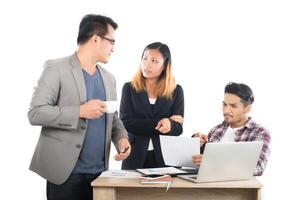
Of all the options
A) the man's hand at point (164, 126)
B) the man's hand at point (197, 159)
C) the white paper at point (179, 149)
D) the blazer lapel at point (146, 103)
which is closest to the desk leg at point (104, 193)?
the white paper at point (179, 149)

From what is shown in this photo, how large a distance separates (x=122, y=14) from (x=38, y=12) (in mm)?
764

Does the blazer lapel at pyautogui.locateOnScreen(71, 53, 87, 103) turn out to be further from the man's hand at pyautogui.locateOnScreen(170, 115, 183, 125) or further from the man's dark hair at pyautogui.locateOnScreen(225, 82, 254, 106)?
the man's dark hair at pyautogui.locateOnScreen(225, 82, 254, 106)

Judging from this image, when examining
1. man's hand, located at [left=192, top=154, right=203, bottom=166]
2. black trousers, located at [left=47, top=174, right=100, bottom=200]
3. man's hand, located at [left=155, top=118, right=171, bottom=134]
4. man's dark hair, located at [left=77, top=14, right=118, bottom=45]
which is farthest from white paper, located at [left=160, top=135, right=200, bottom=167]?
man's dark hair, located at [left=77, top=14, right=118, bottom=45]

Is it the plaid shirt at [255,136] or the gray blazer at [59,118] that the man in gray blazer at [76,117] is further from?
the plaid shirt at [255,136]

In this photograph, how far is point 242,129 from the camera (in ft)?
10.5

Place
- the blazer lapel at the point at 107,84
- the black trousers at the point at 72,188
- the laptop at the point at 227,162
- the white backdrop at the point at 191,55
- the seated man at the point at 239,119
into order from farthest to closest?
the white backdrop at the point at 191,55 → the seated man at the point at 239,119 → the blazer lapel at the point at 107,84 → the black trousers at the point at 72,188 → the laptop at the point at 227,162

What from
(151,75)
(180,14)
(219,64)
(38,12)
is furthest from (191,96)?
(38,12)

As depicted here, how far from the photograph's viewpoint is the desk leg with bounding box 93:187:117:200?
2611 mm

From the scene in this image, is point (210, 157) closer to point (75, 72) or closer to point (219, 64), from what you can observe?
point (75, 72)

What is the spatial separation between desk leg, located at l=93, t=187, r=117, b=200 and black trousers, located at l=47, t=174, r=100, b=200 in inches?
6.6

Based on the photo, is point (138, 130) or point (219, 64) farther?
point (219, 64)

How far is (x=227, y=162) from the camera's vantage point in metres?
2.63

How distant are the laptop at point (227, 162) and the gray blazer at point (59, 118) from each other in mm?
666

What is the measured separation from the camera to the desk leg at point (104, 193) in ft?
8.57
